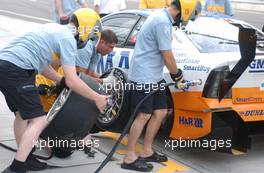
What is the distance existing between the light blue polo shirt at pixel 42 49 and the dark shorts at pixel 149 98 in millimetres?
896

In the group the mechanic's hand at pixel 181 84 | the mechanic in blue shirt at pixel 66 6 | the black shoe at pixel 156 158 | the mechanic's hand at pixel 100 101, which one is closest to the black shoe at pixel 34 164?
the mechanic's hand at pixel 100 101

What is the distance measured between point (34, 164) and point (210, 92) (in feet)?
5.79

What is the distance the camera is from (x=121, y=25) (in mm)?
6695

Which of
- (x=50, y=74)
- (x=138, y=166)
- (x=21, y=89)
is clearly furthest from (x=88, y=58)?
(x=138, y=166)

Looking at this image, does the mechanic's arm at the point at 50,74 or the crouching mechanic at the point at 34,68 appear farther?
the mechanic's arm at the point at 50,74

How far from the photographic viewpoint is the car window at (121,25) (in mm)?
6395

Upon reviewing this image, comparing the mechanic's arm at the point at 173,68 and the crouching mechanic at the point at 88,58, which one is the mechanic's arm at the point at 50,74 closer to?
the crouching mechanic at the point at 88,58

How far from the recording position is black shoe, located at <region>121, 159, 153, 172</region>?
201 inches

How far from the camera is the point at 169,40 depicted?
5059 millimetres

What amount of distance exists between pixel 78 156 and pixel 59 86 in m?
0.79

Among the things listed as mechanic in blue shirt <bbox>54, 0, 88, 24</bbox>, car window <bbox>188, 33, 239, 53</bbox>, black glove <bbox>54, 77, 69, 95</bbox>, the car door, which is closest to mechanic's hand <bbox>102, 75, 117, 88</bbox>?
the car door

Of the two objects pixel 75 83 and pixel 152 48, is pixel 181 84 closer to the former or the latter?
pixel 152 48

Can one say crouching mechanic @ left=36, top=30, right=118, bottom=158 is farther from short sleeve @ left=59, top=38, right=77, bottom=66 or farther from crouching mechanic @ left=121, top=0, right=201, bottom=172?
short sleeve @ left=59, top=38, right=77, bottom=66

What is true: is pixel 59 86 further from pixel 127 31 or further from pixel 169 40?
pixel 127 31
